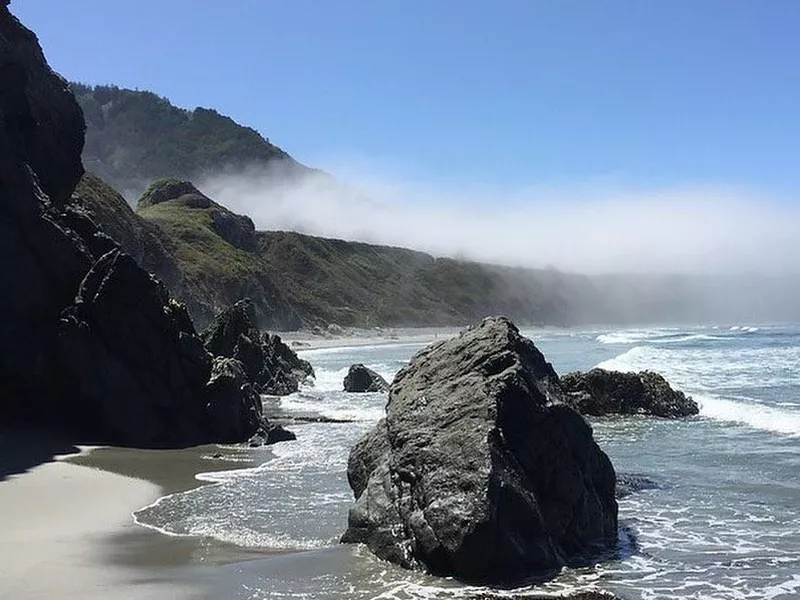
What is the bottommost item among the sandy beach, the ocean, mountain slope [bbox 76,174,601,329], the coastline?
the ocean

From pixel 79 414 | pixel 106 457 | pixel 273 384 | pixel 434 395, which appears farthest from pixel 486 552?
pixel 273 384

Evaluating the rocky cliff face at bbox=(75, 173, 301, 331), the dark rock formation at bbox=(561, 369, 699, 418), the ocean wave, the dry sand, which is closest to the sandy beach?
the dry sand

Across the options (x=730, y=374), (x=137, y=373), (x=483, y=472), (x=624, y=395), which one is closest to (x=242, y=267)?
(x=730, y=374)

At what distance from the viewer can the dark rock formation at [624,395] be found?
29.7 metres

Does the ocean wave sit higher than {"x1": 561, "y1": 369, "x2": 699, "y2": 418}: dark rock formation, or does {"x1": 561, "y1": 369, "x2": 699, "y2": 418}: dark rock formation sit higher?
{"x1": 561, "y1": 369, "x2": 699, "y2": 418}: dark rock formation

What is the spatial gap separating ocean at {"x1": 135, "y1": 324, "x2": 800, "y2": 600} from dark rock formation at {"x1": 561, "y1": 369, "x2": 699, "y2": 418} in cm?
97

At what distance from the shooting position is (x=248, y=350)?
39.2m

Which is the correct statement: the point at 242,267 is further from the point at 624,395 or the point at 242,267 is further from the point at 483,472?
the point at 483,472

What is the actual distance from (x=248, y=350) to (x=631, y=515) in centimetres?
2652

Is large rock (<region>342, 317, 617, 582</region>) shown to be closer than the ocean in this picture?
No

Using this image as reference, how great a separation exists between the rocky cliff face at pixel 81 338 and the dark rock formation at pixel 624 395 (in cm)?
1196

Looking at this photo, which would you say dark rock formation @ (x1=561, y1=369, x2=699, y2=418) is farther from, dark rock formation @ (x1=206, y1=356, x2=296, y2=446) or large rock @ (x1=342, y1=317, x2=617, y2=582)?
large rock @ (x1=342, y1=317, x2=617, y2=582)

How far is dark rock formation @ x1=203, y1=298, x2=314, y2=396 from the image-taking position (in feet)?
124

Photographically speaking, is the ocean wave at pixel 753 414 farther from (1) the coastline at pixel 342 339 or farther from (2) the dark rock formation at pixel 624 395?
(1) the coastline at pixel 342 339
